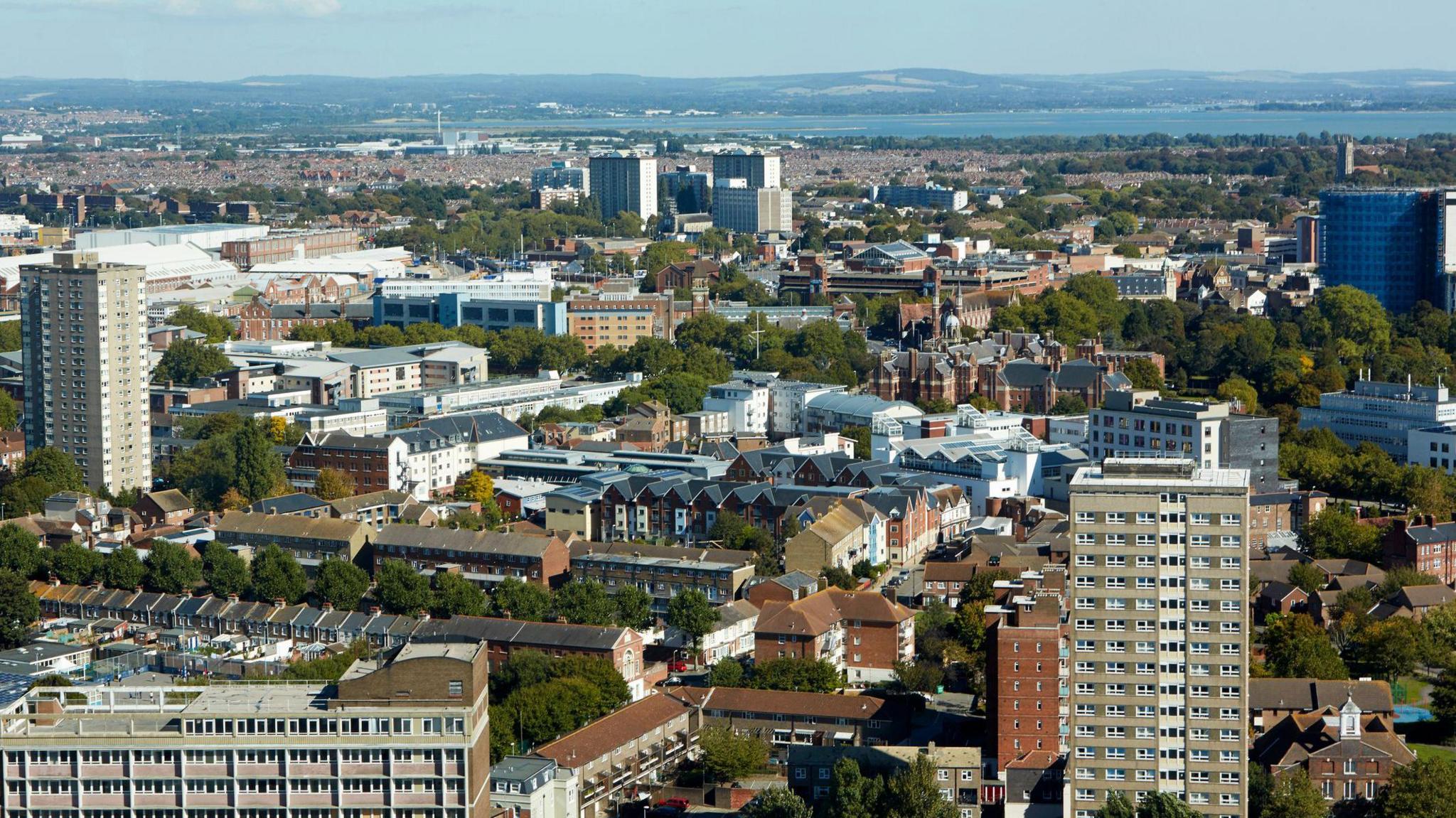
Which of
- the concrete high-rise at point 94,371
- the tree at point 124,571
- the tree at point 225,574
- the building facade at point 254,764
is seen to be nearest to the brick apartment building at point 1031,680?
the building facade at point 254,764

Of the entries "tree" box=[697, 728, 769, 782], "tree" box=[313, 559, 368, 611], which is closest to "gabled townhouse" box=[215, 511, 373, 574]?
"tree" box=[313, 559, 368, 611]

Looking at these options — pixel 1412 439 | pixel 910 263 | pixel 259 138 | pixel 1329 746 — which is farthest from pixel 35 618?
pixel 259 138

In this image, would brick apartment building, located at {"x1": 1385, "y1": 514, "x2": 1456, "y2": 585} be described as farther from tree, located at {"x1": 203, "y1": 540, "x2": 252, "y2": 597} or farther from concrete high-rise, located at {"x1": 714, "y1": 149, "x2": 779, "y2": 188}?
concrete high-rise, located at {"x1": 714, "y1": 149, "x2": 779, "y2": 188}

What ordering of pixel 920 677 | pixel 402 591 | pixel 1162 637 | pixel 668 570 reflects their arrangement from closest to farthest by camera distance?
pixel 1162 637 → pixel 920 677 → pixel 402 591 → pixel 668 570

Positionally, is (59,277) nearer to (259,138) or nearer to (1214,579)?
(1214,579)

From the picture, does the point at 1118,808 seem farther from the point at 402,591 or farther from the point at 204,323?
the point at 204,323

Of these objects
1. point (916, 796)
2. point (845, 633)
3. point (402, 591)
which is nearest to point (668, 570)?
point (845, 633)
